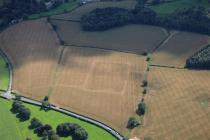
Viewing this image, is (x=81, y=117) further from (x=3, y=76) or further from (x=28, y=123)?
(x=3, y=76)

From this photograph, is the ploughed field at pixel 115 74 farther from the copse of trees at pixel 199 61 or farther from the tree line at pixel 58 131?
the tree line at pixel 58 131

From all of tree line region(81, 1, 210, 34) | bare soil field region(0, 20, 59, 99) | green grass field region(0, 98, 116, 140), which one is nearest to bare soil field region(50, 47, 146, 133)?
green grass field region(0, 98, 116, 140)

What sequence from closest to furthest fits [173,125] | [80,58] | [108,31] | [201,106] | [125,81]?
[173,125], [201,106], [125,81], [80,58], [108,31]

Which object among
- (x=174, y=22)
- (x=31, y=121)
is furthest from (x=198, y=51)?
(x=31, y=121)

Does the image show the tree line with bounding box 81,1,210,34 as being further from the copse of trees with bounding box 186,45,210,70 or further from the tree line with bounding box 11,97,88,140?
the tree line with bounding box 11,97,88,140

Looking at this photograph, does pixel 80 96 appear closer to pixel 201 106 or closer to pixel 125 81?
pixel 125 81

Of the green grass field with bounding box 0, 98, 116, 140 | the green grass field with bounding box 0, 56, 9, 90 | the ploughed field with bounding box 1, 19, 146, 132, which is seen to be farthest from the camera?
the green grass field with bounding box 0, 56, 9, 90

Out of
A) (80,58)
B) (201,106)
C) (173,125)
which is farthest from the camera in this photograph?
(80,58)
